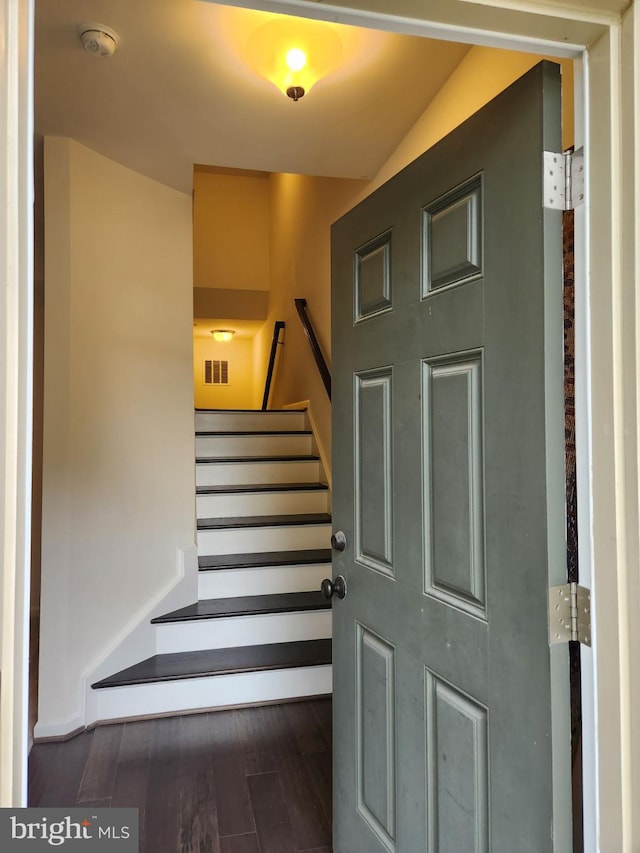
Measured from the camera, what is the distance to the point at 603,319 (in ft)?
2.85

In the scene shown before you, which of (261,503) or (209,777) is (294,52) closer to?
(261,503)

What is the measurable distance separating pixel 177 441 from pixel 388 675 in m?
1.81

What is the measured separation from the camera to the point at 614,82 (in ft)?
2.81

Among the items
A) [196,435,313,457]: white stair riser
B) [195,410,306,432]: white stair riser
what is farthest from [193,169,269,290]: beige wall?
[196,435,313,457]: white stair riser

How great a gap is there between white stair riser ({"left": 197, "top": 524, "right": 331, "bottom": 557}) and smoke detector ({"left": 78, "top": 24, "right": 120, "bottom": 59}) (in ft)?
7.34

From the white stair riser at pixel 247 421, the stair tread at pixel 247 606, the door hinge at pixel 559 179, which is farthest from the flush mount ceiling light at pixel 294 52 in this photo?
the white stair riser at pixel 247 421

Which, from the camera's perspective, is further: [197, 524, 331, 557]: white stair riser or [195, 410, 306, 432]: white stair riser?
[195, 410, 306, 432]: white stair riser

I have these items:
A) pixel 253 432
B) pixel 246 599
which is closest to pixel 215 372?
pixel 253 432

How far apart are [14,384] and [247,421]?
11.7ft

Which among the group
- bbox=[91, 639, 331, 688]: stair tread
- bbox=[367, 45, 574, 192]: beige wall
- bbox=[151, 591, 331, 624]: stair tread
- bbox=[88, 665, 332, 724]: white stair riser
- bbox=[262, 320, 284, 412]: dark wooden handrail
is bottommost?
bbox=[88, 665, 332, 724]: white stair riser

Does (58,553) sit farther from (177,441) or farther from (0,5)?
(0,5)

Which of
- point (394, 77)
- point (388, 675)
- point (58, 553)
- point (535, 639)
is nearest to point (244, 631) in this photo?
point (58, 553)

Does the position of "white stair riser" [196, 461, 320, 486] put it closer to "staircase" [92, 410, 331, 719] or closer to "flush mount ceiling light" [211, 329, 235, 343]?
"staircase" [92, 410, 331, 719]

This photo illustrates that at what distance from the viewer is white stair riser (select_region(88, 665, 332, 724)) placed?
247 cm
